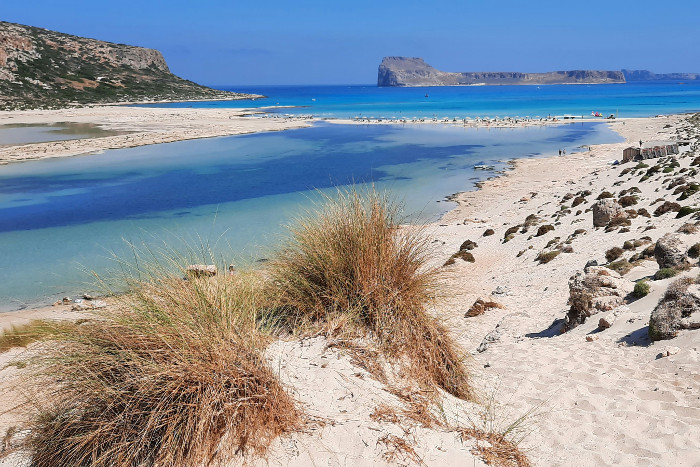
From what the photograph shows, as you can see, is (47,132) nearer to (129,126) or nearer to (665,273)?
(129,126)

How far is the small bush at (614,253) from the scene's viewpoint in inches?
406

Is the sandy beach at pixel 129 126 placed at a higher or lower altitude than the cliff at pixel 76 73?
lower

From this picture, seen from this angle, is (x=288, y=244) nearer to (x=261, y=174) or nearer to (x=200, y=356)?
(x=200, y=356)

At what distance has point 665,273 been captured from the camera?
7969 millimetres

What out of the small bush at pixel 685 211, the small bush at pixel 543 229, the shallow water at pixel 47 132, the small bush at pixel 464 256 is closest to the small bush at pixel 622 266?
the small bush at pixel 685 211

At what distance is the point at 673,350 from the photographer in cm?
582

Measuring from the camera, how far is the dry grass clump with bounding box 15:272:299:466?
11.8 feet

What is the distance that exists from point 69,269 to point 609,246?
13211 mm

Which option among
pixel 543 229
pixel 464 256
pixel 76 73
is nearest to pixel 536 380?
pixel 464 256

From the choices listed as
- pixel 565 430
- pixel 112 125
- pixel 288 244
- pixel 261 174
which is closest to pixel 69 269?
pixel 288 244

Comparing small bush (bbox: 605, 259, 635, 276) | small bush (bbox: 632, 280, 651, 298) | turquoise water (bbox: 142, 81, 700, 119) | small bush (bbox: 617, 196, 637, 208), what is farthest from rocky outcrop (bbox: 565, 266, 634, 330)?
turquoise water (bbox: 142, 81, 700, 119)

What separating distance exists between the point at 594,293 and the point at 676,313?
175 cm

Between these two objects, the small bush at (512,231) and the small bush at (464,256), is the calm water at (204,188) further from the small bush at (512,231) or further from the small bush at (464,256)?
the small bush at (512,231)

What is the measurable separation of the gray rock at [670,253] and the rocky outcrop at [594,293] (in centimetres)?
62
